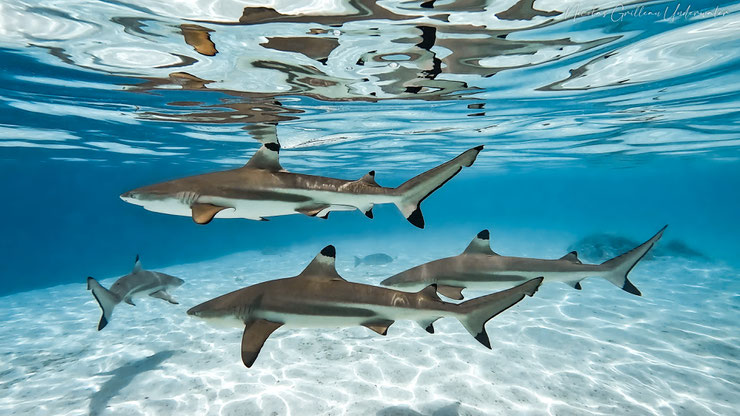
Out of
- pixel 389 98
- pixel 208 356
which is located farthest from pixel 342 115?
pixel 208 356

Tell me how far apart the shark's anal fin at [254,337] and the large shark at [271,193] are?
121cm

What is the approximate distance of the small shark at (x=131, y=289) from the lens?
263 inches

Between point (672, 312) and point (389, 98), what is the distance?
12.6 metres

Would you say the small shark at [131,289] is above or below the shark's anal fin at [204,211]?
below

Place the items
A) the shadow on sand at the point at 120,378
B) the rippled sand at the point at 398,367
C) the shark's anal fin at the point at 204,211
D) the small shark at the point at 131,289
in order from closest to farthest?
the shark's anal fin at the point at 204,211, the rippled sand at the point at 398,367, the shadow on sand at the point at 120,378, the small shark at the point at 131,289

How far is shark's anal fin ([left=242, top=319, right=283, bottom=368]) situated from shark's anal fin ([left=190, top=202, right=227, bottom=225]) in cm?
118

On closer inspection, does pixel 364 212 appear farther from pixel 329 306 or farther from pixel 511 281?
pixel 511 281

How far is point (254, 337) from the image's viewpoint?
3.59 m

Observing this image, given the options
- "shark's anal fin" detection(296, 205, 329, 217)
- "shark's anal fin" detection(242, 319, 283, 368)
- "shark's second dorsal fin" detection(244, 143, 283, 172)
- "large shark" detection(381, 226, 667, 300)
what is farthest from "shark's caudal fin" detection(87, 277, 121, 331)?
"large shark" detection(381, 226, 667, 300)

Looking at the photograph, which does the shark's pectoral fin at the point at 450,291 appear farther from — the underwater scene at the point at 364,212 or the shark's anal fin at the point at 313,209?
the shark's anal fin at the point at 313,209

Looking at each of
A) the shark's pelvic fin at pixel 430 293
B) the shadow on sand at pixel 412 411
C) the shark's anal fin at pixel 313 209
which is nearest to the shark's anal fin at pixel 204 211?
the shark's anal fin at pixel 313 209

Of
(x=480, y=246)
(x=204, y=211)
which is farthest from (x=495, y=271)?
(x=204, y=211)

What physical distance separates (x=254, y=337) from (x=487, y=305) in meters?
2.52

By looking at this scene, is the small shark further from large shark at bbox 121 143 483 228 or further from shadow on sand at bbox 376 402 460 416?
shadow on sand at bbox 376 402 460 416
